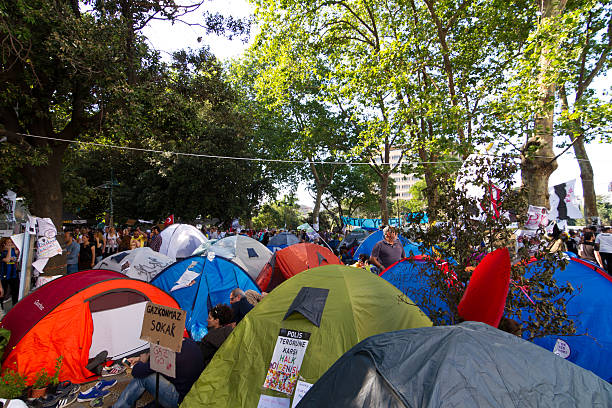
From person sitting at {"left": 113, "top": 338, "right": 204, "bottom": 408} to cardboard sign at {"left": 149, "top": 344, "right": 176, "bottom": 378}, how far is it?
257 millimetres

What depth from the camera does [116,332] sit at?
5.09m

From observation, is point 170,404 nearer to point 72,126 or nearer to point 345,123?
point 72,126

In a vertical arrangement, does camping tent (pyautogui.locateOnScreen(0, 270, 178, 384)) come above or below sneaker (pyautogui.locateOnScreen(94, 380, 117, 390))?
above

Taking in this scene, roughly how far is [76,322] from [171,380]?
1923mm

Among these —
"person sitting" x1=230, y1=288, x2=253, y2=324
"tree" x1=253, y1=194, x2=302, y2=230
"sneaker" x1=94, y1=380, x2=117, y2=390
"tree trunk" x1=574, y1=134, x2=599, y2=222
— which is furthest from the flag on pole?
"tree" x1=253, y1=194, x2=302, y2=230

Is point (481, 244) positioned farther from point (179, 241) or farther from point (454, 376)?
point (179, 241)

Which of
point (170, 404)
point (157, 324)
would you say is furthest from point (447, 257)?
point (170, 404)

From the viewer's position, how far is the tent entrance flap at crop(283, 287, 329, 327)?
11.2ft

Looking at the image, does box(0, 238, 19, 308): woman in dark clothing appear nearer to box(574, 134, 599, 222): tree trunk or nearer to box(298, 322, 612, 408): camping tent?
box(298, 322, 612, 408): camping tent

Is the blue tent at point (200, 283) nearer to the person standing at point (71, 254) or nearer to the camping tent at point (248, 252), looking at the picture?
the camping tent at point (248, 252)

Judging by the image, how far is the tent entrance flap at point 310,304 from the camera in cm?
341

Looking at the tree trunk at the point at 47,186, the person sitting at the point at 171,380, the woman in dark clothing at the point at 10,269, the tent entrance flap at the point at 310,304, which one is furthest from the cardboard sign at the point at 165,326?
the tree trunk at the point at 47,186

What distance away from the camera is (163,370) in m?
3.25

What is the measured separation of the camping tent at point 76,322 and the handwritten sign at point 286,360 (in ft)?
9.48
